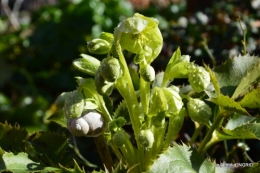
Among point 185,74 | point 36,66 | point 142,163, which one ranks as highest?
point 185,74

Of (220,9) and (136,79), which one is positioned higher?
(136,79)

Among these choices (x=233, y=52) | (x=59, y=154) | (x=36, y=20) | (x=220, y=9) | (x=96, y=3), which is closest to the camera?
(x=59, y=154)

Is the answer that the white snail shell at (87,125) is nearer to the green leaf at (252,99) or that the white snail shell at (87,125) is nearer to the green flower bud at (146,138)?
the green flower bud at (146,138)

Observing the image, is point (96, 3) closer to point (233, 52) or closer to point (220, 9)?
point (220, 9)

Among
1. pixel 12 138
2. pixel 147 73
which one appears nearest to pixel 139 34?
pixel 147 73

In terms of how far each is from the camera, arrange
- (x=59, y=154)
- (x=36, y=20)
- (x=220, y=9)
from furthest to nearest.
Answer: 1. (x=36, y=20)
2. (x=220, y=9)
3. (x=59, y=154)

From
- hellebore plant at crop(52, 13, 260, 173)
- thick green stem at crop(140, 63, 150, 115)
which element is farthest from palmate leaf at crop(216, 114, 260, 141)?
thick green stem at crop(140, 63, 150, 115)

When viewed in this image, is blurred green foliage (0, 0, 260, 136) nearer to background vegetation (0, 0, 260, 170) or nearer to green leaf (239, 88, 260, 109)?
background vegetation (0, 0, 260, 170)

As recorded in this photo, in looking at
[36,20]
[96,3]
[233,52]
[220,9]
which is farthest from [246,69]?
[36,20]
